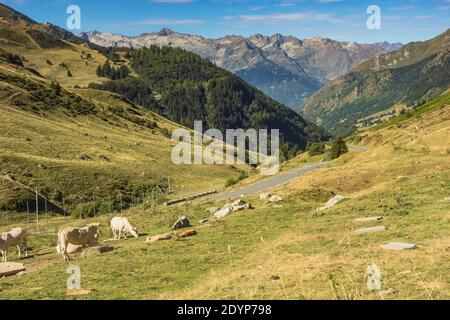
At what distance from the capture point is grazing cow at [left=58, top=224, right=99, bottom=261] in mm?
27902

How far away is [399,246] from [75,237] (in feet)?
63.0

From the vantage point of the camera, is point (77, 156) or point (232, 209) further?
point (77, 156)

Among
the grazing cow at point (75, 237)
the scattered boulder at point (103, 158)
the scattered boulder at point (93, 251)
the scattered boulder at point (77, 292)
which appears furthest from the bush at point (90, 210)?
the scattered boulder at point (77, 292)

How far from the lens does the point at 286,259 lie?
2123cm

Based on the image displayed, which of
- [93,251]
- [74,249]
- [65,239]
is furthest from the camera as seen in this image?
[74,249]

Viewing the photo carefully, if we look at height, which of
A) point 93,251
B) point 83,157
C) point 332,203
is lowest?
point 93,251

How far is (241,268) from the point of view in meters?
20.3

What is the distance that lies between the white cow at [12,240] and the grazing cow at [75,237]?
4.70 metres

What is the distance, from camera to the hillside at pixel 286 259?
15342mm

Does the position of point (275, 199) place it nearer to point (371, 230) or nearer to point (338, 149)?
point (371, 230)

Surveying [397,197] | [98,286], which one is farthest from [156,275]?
[397,197]

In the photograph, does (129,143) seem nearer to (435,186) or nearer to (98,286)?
(435,186)

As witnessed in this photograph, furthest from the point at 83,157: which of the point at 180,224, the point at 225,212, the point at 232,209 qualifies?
the point at 180,224

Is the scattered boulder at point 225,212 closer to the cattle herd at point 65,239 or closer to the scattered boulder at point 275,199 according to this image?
the scattered boulder at point 275,199
